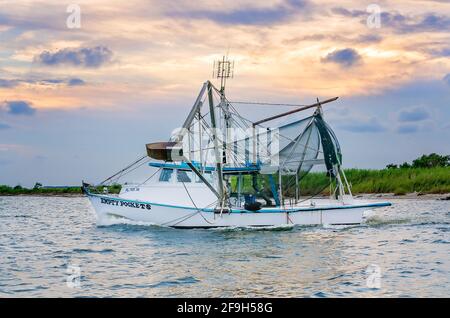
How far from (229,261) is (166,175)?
1008cm

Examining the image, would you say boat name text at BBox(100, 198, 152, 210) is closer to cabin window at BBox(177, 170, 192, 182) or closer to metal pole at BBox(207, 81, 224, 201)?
cabin window at BBox(177, 170, 192, 182)

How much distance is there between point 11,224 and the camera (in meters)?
38.8

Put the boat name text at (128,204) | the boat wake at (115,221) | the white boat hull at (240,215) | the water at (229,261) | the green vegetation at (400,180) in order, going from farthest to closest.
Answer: the green vegetation at (400,180)
the boat wake at (115,221)
the boat name text at (128,204)
the white boat hull at (240,215)
the water at (229,261)

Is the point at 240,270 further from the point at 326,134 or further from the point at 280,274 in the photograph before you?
the point at 326,134

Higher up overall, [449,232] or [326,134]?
[326,134]

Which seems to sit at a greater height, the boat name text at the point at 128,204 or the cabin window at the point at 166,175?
the cabin window at the point at 166,175

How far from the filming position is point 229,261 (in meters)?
20.8

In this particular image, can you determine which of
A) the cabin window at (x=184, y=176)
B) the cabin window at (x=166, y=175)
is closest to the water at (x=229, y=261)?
the cabin window at (x=166, y=175)

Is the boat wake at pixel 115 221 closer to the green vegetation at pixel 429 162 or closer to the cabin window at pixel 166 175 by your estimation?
the cabin window at pixel 166 175

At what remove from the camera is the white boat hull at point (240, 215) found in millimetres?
28547

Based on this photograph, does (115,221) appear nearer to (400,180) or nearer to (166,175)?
(166,175)

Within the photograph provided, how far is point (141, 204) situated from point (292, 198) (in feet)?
22.7

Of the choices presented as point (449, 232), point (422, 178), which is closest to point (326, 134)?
point (449, 232)

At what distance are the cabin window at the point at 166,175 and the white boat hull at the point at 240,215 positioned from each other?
5.21ft
